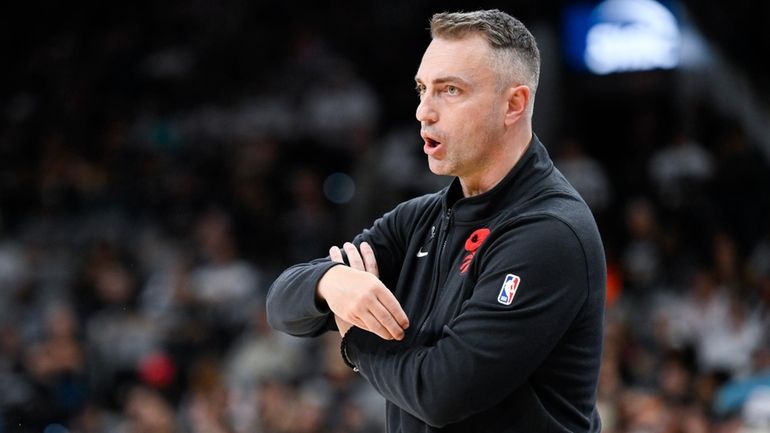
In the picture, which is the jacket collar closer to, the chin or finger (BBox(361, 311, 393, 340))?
the chin

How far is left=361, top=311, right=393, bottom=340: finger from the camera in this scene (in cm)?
273

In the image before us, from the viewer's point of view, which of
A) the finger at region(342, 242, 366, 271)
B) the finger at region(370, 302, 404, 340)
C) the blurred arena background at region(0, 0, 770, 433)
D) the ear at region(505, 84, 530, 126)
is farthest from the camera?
the blurred arena background at region(0, 0, 770, 433)

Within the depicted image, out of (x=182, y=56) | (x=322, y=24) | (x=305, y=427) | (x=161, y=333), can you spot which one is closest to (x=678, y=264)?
(x=305, y=427)

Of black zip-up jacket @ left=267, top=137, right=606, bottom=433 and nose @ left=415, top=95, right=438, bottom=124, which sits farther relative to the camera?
nose @ left=415, top=95, right=438, bottom=124

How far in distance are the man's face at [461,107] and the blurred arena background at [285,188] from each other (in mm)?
4882

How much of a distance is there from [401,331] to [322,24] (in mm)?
9677

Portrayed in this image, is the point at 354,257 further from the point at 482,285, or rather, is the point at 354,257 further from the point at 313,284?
the point at 482,285

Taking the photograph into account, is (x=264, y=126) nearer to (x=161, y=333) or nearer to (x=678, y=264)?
(x=161, y=333)

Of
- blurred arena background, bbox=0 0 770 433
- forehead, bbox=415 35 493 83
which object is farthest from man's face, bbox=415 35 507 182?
blurred arena background, bbox=0 0 770 433

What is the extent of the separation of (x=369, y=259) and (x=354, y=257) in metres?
0.04

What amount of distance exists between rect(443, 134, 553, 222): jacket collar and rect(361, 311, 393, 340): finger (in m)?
0.36

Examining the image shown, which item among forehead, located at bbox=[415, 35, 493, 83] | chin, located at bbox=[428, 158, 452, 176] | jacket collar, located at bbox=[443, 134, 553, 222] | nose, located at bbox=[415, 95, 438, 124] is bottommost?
jacket collar, located at bbox=[443, 134, 553, 222]

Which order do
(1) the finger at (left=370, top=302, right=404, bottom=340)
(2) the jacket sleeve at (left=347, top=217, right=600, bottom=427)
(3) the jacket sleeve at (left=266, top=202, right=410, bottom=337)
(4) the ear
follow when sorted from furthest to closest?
(3) the jacket sleeve at (left=266, top=202, right=410, bottom=337)
(4) the ear
(1) the finger at (left=370, top=302, right=404, bottom=340)
(2) the jacket sleeve at (left=347, top=217, right=600, bottom=427)

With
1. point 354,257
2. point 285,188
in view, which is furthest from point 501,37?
point 285,188
